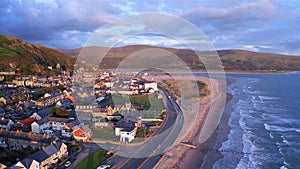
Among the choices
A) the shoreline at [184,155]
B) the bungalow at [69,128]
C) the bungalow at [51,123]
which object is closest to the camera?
the shoreline at [184,155]

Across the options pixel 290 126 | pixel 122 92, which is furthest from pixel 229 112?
pixel 122 92

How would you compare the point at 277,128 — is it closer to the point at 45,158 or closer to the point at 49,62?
the point at 45,158

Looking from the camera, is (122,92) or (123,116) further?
(122,92)

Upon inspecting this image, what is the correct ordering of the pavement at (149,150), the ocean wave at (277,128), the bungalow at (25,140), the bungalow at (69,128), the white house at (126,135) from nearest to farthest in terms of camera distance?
the pavement at (149,150) < the bungalow at (25,140) < the white house at (126,135) < the bungalow at (69,128) < the ocean wave at (277,128)

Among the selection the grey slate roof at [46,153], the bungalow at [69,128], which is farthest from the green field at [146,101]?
the grey slate roof at [46,153]

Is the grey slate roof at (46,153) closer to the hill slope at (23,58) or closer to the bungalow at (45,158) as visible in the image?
the bungalow at (45,158)

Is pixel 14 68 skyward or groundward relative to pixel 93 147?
skyward

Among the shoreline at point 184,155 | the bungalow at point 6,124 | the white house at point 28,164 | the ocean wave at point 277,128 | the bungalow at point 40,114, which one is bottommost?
the shoreline at point 184,155

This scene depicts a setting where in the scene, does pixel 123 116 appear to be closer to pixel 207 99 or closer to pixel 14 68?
pixel 207 99
